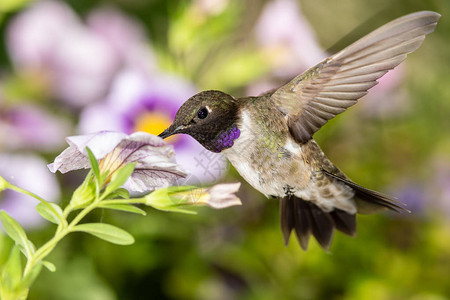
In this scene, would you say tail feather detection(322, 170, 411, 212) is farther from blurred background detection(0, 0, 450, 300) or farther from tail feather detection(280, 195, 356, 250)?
blurred background detection(0, 0, 450, 300)

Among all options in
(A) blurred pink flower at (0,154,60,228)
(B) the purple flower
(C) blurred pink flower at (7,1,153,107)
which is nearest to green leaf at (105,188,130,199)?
(B) the purple flower

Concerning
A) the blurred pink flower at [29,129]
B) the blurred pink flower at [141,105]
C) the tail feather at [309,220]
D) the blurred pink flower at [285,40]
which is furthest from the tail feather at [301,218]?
the blurred pink flower at [29,129]

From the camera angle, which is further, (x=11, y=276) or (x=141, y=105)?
(x=141, y=105)

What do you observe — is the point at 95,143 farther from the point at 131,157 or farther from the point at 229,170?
the point at 229,170

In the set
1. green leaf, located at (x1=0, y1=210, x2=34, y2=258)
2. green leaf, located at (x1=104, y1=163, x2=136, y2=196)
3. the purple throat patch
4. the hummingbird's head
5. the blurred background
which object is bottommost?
the blurred background

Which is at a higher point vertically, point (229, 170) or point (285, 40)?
point (285, 40)

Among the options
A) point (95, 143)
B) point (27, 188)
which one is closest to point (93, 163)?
point (95, 143)
